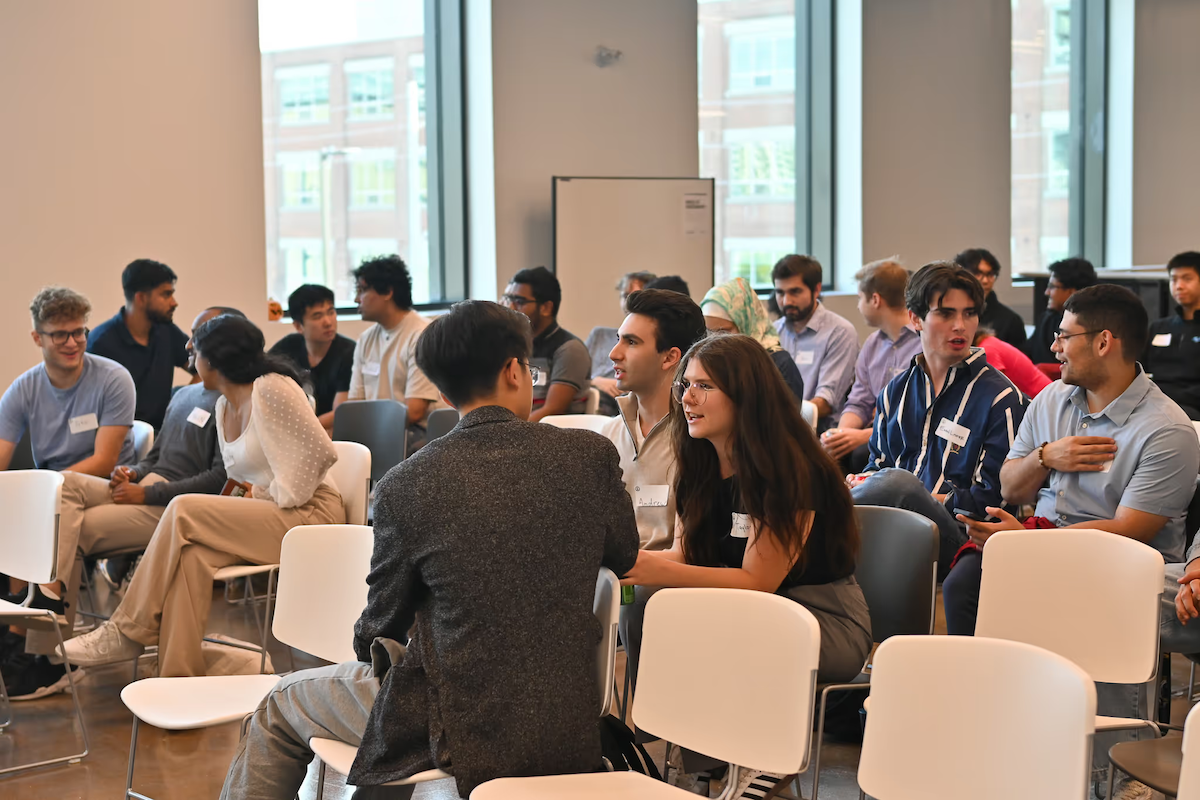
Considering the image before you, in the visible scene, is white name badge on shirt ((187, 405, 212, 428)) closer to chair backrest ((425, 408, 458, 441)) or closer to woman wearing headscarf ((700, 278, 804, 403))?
chair backrest ((425, 408, 458, 441))

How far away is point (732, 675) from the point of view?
209cm

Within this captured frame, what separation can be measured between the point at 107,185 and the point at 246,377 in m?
3.01

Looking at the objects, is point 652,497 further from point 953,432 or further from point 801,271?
point 801,271

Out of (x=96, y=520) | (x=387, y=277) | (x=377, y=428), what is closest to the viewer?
(x=96, y=520)

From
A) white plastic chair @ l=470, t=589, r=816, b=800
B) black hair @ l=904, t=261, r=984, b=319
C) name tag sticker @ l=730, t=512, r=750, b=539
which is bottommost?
white plastic chair @ l=470, t=589, r=816, b=800

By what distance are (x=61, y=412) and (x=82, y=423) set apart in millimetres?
93

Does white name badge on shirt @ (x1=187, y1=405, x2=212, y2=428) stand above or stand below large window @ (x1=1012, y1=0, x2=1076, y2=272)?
below

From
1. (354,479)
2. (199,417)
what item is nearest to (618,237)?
(199,417)

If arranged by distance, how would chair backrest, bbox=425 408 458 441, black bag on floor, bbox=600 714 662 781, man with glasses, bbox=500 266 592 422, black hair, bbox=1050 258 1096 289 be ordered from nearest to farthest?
black bag on floor, bbox=600 714 662 781 < chair backrest, bbox=425 408 458 441 < man with glasses, bbox=500 266 592 422 < black hair, bbox=1050 258 1096 289

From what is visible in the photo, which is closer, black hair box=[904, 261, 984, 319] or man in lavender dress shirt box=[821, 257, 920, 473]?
black hair box=[904, 261, 984, 319]

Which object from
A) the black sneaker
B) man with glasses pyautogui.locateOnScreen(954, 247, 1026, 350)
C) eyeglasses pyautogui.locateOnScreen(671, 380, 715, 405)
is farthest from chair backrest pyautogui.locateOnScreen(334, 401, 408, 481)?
man with glasses pyautogui.locateOnScreen(954, 247, 1026, 350)

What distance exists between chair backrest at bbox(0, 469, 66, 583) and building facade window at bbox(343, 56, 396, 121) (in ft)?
15.9

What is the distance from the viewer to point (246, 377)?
3.75m

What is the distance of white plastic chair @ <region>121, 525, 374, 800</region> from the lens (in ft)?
8.50
